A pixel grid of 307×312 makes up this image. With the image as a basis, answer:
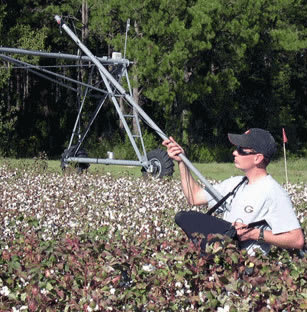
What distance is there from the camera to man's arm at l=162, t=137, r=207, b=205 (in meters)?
5.47

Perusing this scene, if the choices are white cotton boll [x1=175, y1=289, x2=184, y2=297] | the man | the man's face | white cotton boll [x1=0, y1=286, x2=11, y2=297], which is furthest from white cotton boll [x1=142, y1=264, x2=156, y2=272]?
the man's face

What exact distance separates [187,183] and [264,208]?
2.13ft

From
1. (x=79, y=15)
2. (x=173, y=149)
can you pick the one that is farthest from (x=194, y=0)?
(x=173, y=149)

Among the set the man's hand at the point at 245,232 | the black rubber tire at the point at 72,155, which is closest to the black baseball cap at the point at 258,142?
the man's hand at the point at 245,232

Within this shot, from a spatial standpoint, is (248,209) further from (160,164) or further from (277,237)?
(160,164)

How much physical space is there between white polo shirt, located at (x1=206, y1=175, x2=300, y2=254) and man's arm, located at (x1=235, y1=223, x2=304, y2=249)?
0.03 meters

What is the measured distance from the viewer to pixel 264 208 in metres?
5.01

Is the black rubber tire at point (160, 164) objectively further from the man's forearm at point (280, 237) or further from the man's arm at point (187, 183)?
the man's forearm at point (280, 237)

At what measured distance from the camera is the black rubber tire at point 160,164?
55.4 ft

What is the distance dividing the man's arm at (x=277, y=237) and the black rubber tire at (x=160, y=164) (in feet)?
38.6

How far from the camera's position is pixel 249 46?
125 ft

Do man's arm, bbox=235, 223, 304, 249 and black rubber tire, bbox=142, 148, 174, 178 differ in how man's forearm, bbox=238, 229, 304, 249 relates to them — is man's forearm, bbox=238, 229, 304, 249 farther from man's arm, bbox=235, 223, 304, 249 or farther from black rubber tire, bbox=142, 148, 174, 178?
black rubber tire, bbox=142, 148, 174, 178

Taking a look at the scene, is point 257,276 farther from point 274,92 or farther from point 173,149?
point 274,92

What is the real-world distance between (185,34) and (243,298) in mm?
30430
